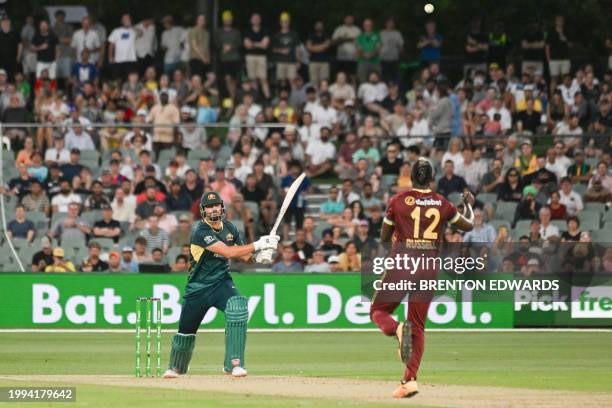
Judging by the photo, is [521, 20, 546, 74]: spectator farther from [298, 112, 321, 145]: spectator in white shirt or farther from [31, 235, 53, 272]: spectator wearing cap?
[31, 235, 53, 272]: spectator wearing cap

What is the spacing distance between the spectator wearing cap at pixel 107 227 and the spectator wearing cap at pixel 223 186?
1998 mm

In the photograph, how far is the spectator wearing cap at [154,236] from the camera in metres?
26.0

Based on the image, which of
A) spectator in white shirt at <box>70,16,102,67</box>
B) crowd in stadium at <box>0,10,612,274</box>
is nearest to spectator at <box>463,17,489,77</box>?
crowd in stadium at <box>0,10,612,274</box>

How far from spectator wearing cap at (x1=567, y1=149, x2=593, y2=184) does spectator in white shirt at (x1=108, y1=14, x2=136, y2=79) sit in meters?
10.3

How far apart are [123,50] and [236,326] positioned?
708 inches

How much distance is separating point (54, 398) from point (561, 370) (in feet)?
21.6

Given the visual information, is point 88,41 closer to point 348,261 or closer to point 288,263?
point 288,263

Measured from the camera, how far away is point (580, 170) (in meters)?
27.7

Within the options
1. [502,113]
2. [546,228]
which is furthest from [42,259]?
[502,113]

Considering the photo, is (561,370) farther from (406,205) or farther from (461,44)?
(461,44)

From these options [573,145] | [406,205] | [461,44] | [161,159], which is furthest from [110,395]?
[461,44]

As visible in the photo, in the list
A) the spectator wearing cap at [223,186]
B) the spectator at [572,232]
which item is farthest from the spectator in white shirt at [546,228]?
the spectator wearing cap at [223,186]

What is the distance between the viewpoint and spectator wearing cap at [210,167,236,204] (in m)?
27.1

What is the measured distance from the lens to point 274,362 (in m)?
18.9
